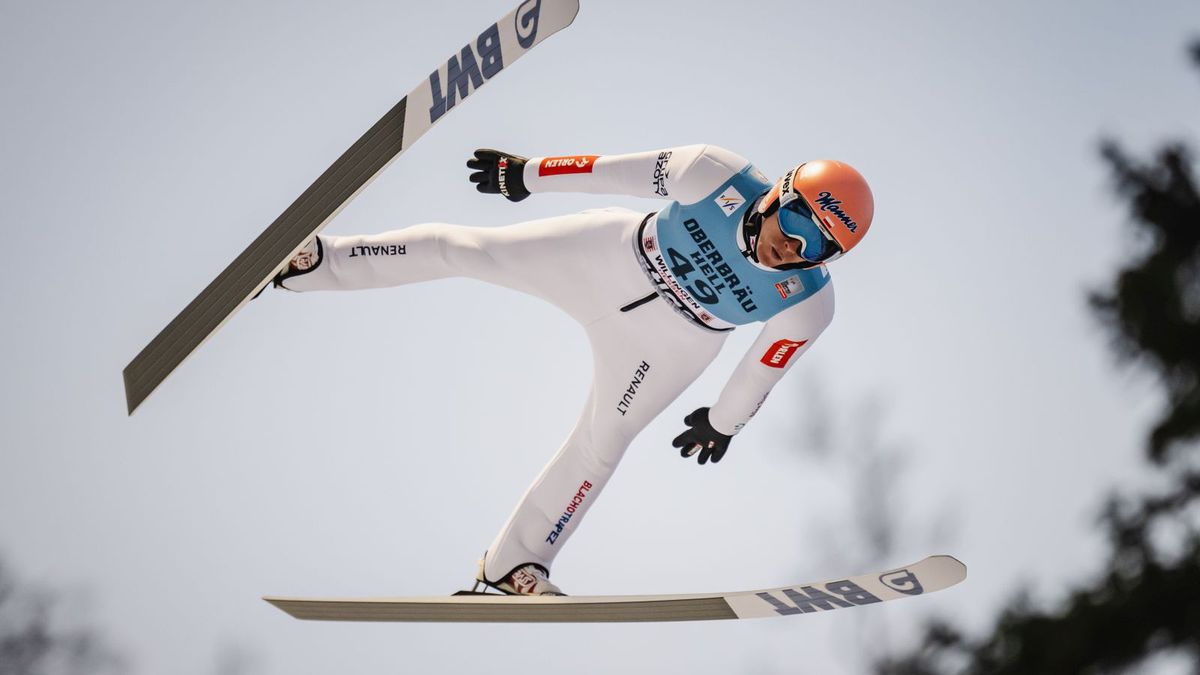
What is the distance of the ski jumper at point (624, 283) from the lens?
3910mm

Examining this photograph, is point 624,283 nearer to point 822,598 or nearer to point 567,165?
point 567,165

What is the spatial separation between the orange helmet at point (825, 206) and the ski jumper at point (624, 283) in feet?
0.62

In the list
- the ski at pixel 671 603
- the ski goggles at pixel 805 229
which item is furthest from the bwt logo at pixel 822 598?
the ski goggles at pixel 805 229

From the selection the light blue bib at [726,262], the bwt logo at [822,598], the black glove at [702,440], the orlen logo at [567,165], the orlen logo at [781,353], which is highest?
the orlen logo at [567,165]

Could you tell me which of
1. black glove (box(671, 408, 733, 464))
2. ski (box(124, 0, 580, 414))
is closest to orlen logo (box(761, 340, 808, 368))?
black glove (box(671, 408, 733, 464))

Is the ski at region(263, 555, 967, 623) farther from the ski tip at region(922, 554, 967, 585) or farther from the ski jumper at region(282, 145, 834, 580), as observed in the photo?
the ski jumper at region(282, 145, 834, 580)

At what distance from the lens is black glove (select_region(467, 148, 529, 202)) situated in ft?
13.6

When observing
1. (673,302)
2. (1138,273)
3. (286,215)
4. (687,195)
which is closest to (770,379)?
(673,302)

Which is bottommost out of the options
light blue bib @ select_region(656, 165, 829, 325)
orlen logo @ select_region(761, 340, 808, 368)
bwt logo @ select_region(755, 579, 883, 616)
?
bwt logo @ select_region(755, 579, 883, 616)

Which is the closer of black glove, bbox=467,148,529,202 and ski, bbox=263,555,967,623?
ski, bbox=263,555,967,623

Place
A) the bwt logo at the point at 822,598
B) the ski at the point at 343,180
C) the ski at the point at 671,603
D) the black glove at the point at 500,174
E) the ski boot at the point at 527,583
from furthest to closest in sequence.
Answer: the ski boot at the point at 527,583 < the black glove at the point at 500,174 < the bwt logo at the point at 822,598 < the ski at the point at 671,603 < the ski at the point at 343,180

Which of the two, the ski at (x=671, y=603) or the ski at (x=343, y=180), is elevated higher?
the ski at (x=343, y=180)

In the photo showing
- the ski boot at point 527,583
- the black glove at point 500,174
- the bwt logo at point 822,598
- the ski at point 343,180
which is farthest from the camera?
the ski boot at point 527,583

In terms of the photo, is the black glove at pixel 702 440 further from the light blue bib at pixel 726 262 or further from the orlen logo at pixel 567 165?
the orlen logo at pixel 567 165
